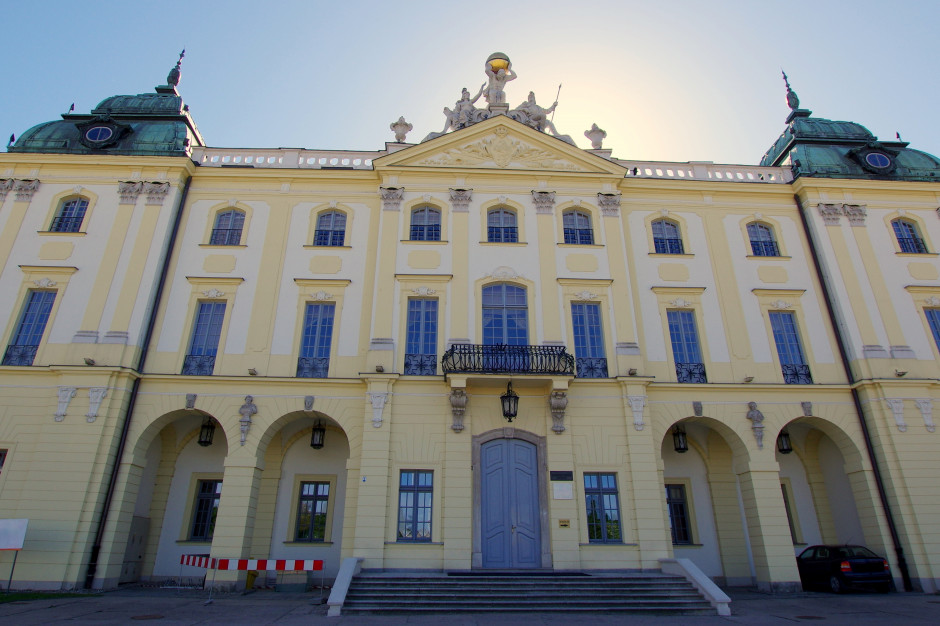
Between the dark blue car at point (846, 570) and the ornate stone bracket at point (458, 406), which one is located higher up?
the ornate stone bracket at point (458, 406)

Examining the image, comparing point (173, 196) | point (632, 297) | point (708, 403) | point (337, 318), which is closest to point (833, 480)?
point (708, 403)

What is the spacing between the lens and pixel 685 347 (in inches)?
699

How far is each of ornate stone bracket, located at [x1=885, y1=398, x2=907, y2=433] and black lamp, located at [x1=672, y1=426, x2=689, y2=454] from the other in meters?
5.68

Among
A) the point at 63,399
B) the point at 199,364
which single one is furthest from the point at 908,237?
the point at 63,399

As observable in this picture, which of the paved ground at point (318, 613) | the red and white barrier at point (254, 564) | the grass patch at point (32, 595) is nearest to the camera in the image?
the paved ground at point (318, 613)

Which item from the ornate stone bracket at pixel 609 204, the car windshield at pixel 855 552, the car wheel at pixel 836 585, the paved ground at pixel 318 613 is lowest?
the paved ground at pixel 318 613

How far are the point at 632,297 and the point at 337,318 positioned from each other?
359 inches

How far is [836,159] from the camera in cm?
2103

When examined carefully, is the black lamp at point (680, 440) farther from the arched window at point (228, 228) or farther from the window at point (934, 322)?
the arched window at point (228, 228)

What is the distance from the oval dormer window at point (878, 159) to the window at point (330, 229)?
18.8 m

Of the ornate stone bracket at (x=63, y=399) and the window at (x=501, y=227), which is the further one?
the window at (x=501, y=227)

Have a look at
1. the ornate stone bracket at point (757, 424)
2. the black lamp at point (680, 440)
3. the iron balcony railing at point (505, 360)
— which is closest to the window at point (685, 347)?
the ornate stone bracket at point (757, 424)

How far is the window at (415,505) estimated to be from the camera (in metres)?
14.9

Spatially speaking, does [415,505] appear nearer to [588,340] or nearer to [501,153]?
[588,340]
